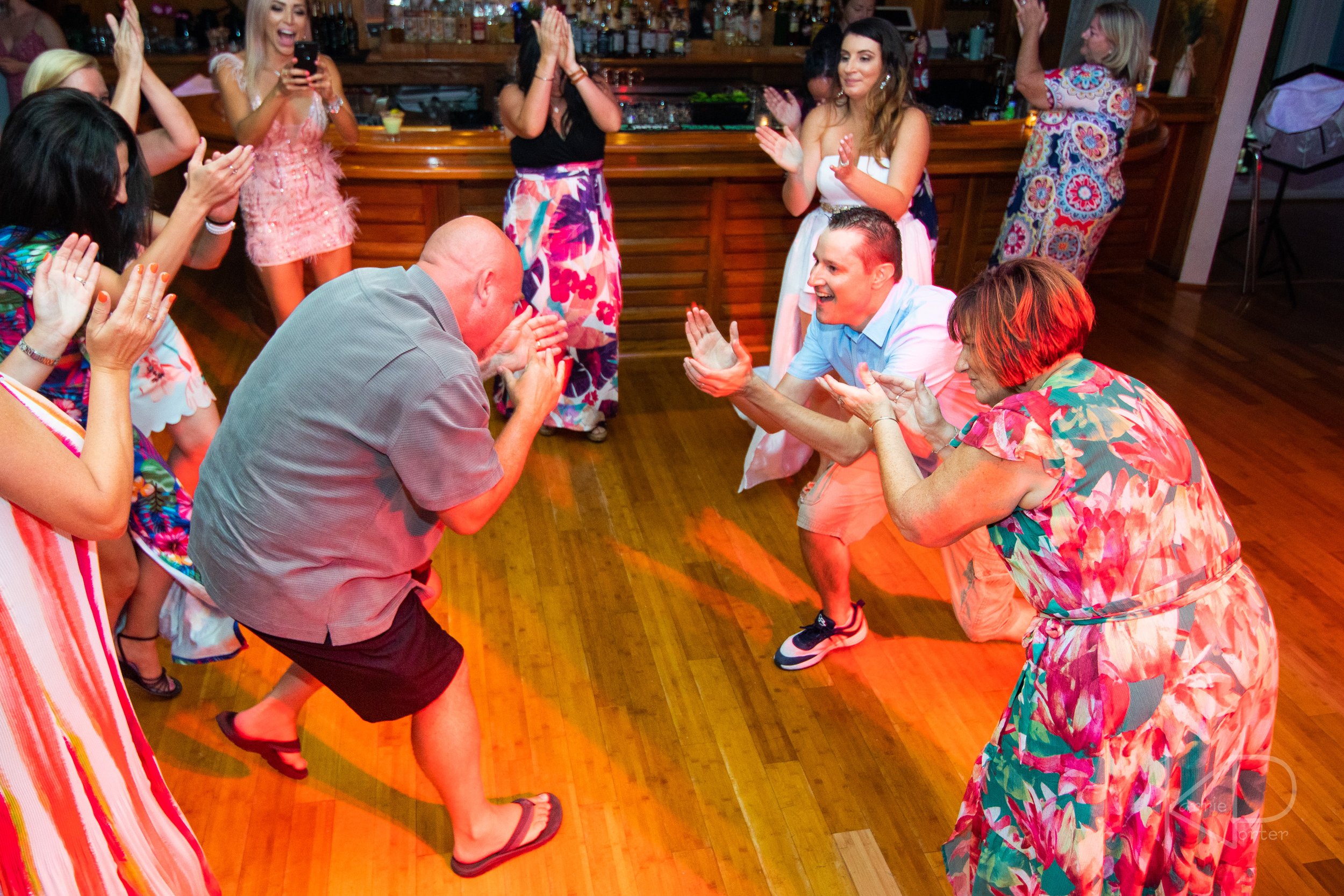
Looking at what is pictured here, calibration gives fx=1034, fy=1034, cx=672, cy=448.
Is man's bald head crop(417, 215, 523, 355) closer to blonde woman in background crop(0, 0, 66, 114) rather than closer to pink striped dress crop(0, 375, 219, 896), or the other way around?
pink striped dress crop(0, 375, 219, 896)

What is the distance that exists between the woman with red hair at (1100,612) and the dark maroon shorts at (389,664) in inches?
34.0

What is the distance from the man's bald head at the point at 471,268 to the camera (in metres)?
1.71

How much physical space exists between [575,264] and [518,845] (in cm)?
210

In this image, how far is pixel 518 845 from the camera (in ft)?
6.98

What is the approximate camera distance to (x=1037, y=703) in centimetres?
161

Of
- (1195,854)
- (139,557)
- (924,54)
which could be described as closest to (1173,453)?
(1195,854)

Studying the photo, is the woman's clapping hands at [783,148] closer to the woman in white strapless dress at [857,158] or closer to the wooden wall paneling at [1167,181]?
the woman in white strapless dress at [857,158]

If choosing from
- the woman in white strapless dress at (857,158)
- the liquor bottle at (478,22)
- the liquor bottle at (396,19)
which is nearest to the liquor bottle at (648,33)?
the liquor bottle at (478,22)

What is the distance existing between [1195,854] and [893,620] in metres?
1.33

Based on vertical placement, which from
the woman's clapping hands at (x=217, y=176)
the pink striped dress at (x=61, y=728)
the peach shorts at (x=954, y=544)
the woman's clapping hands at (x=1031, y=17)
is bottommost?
the peach shorts at (x=954, y=544)

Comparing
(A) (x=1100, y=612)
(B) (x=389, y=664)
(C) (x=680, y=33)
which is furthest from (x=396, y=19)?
(A) (x=1100, y=612)

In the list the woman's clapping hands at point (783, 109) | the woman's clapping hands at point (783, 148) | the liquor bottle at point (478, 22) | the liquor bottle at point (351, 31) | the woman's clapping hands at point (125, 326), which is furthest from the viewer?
the liquor bottle at point (478, 22)

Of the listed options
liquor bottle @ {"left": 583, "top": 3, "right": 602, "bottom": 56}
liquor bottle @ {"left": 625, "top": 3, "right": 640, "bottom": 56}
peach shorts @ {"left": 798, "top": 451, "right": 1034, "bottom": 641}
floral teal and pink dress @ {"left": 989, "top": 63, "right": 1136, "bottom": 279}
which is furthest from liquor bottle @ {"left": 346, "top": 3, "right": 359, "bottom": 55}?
peach shorts @ {"left": 798, "top": 451, "right": 1034, "bottom": 641}

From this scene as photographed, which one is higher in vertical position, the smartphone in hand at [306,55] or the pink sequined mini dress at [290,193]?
the smartphone in hand at [306,55]
